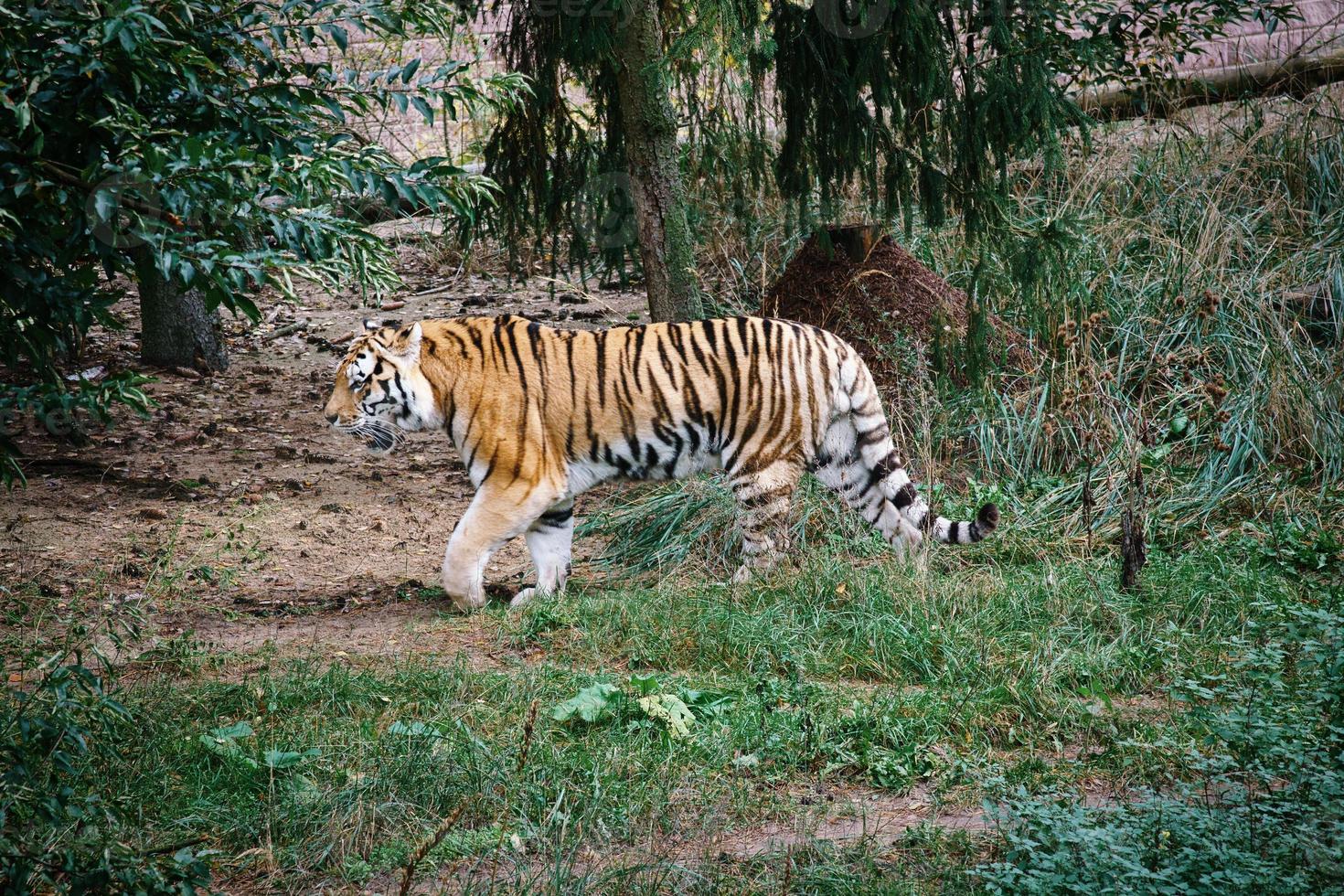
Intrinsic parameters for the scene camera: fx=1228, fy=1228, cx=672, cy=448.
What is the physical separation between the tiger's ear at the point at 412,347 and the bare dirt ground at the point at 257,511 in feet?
2.51

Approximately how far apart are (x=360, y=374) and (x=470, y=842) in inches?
143

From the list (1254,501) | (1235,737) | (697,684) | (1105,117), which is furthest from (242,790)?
(1105,117)

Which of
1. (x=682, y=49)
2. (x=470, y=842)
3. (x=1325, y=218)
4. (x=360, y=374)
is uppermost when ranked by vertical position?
(x=682, y=49)

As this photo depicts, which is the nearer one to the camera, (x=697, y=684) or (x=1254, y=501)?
(x=697, y=684)

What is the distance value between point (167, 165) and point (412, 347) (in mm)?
3330

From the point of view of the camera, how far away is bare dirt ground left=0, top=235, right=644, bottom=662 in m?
6.40

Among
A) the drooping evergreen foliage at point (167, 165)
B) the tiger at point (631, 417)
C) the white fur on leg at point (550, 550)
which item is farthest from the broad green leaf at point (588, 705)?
the white fur on leg at point (550, 550)

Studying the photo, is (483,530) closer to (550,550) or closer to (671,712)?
(550,550)

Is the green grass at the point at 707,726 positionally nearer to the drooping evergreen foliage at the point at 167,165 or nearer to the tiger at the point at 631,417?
the tiger at the point at 631,417

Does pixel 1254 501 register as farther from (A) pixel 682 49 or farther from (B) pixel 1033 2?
(A) pixel 682 49

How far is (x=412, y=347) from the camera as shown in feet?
22.0

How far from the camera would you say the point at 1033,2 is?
6.48m

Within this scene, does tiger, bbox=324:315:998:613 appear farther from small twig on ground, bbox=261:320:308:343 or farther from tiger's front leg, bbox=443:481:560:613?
small twig on ground, bbox=261:320:308:343

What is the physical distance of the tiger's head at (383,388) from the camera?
672cm
